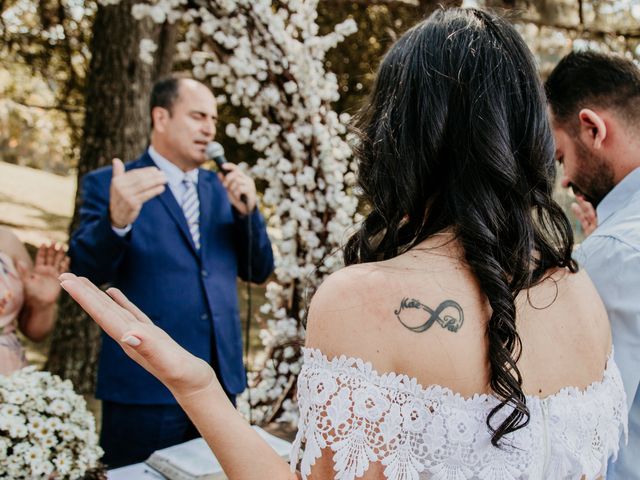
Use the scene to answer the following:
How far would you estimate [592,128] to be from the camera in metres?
2.00

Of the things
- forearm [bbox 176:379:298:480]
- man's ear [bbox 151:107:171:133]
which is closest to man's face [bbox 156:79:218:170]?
man's ear [bbox 151:107:171:133]

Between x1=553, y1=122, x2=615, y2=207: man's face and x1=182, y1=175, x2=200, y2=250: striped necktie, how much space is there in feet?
5.71

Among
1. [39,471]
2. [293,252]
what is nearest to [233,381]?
[293,252]

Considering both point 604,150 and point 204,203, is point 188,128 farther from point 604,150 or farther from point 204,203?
point 604,150

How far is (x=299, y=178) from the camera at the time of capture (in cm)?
337

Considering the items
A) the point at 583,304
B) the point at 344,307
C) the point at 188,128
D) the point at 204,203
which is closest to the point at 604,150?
the point at 583,304

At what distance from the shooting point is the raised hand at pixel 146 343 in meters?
1.13

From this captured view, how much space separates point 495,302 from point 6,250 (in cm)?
212

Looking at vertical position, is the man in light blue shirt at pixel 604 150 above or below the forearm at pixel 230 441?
above

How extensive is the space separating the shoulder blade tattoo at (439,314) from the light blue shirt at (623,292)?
0.73 m

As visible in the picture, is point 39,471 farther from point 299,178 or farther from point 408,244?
point 299,178

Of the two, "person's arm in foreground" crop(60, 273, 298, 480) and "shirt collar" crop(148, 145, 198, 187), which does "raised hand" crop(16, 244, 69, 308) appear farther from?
"person's arm in foreground" crop(60, 273, 298, 480)

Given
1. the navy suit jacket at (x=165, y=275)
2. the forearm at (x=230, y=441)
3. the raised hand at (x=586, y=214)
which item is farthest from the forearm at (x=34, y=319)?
the raised hand at (x=586, y=214)

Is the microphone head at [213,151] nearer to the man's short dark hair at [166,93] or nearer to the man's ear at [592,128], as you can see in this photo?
the man's short dark hair at [166,93]
